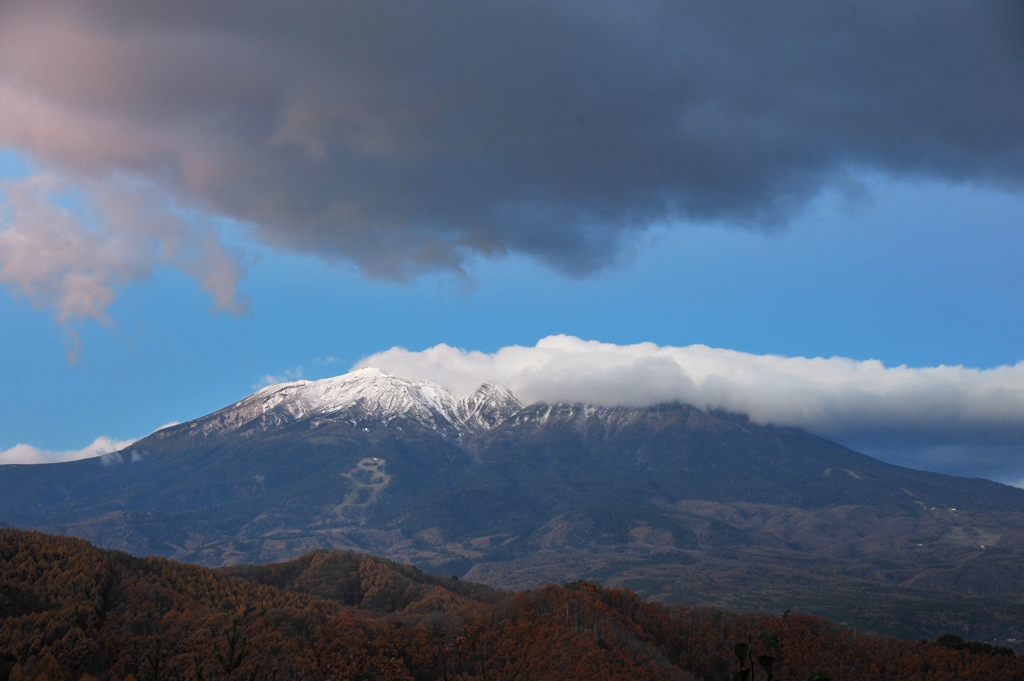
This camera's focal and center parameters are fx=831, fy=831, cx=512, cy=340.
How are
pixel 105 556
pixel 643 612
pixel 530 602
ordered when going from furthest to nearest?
pixel 643 612 → pixel 530 602 → pixel 105 556

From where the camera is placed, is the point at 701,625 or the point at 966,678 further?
the point at 701,625

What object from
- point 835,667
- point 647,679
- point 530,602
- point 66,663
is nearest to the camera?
point 66,663

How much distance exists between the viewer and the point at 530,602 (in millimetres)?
158750

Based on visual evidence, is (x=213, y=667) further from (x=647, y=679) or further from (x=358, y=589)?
(x=358, y=589)

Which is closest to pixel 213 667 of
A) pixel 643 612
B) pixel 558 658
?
pixel 558 658

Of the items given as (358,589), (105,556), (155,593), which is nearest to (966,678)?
(358,589)

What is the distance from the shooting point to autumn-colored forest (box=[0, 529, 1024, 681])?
4594 inches

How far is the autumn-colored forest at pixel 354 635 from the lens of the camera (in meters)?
117

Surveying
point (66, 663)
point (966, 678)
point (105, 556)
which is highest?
point (105, 556)

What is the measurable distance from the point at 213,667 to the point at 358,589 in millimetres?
79331

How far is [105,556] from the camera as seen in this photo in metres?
144

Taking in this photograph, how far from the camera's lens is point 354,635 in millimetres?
133875

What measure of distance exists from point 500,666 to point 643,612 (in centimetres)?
6009

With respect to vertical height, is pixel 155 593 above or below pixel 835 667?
above
